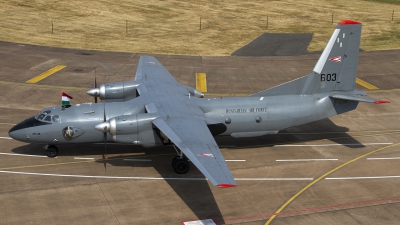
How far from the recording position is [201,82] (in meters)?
50.5

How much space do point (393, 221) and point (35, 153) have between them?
22.9 m

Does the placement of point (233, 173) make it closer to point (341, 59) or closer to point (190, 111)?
point (190, 111)

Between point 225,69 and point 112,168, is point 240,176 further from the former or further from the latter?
point 225,69

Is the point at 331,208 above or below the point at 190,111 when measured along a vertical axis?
below

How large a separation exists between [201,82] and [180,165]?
20.0 metres

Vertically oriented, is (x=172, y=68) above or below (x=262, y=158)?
above

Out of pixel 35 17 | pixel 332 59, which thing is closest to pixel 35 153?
pixel 332 59

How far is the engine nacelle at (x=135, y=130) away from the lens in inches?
1216

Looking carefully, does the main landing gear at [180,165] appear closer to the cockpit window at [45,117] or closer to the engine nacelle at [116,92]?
the engine nacelle at [116,92]

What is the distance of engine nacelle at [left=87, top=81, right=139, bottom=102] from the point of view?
37.3 meters

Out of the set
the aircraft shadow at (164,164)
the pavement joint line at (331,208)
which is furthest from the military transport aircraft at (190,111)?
the pavement joint line at (331,208)

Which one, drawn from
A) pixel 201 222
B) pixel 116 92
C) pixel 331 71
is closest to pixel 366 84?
pixel 331 71

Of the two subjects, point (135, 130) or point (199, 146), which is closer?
point (199, 146)

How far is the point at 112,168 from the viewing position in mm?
32531
